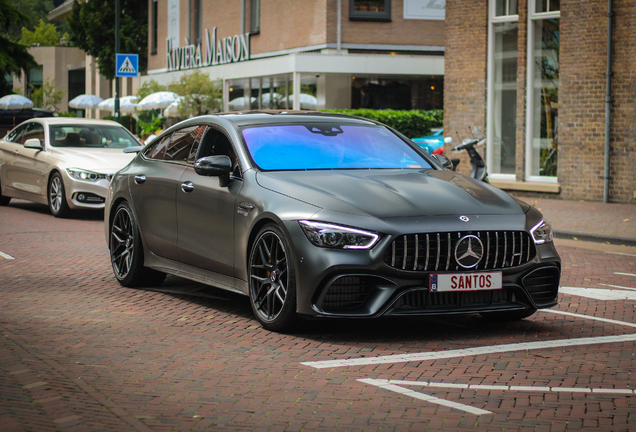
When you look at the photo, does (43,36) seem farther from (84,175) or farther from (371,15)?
(84,175)

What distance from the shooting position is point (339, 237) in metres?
5.79

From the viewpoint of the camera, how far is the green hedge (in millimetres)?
31781

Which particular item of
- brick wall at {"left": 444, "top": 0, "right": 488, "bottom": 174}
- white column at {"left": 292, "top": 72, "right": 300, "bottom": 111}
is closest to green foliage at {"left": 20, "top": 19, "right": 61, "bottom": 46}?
white column at {"left": 292, "top": 72, "right": 300, "bottom": 111}

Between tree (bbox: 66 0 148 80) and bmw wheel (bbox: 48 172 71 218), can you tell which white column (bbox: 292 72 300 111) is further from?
tree (bbox: 66 0 148 80)

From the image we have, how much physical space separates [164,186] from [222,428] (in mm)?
3887

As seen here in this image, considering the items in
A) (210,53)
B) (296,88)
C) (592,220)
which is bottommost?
(592,220)

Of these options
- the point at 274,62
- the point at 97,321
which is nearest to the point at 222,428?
the point at 97,321

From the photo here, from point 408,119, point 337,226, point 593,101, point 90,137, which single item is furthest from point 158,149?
point 408,119

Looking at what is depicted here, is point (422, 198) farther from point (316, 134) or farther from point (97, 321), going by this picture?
point (97, 321)

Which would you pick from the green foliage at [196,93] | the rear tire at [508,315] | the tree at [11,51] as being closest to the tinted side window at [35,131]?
the rear tire at [508,315]

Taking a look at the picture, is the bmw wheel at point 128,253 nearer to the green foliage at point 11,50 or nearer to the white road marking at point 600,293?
the white road marking at point 600,293

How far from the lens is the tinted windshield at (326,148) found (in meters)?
6.89

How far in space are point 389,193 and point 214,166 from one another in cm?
141

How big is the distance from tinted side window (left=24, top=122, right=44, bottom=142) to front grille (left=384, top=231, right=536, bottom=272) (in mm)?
11672
